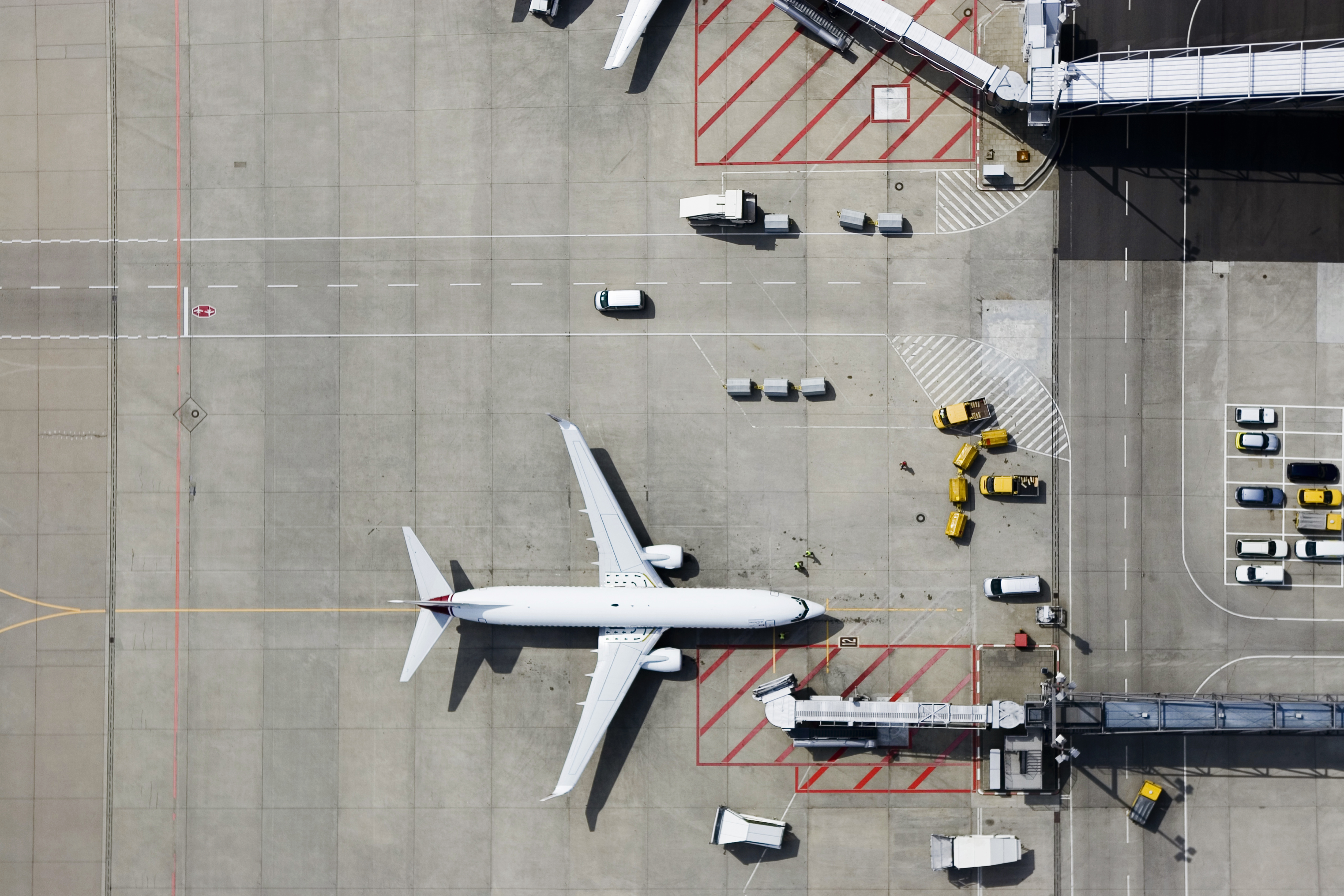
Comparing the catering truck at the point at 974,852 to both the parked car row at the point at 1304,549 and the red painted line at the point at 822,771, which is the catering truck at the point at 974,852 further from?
the parked car row at the point at 1304,549

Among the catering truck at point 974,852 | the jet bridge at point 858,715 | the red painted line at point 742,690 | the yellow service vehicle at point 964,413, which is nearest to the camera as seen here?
the jet bridge at point 858,715

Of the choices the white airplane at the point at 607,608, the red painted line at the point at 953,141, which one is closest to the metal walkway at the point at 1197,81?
the red painted line at the point at 953,141

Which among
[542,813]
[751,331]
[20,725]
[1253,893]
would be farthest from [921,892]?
[20,725]

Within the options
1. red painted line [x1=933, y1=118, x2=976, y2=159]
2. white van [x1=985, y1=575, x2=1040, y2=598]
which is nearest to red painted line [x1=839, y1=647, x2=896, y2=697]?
white van [x1=985, y1=575, x2=1040, y2=598]

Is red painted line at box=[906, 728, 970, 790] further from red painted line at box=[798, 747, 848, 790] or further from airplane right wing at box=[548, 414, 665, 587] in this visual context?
airplane right wing at box=[548, 414, 665, 587]

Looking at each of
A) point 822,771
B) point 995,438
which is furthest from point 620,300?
point 822,771

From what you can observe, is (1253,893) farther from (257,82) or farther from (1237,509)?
(257,82)

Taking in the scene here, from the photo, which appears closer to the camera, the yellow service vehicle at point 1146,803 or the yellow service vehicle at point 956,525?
the yellow service vehicle at point 1146,803
